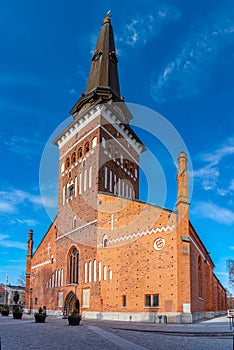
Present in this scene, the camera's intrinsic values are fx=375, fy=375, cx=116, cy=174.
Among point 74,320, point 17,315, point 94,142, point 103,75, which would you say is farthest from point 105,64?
point 74,320

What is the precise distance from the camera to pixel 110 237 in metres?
29.8

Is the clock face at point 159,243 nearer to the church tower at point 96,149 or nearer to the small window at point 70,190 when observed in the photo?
the church tower at point 96,149

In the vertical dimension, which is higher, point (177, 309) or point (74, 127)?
point (74, 127)

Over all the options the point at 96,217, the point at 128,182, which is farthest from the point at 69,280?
the point at 128,182

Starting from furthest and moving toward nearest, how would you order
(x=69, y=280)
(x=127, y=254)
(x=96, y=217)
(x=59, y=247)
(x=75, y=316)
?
1. (x=59, y=247)
2. (x=69, y=280)
3. (x=96, y=217)
4. (x=127, y=254)
5. (x=75, y=316)

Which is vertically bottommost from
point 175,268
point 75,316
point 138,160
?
point 75,316

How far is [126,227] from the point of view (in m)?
28.7

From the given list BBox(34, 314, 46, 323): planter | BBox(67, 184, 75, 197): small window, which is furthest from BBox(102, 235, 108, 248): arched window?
BBox(67, 184, 75, 197): small window

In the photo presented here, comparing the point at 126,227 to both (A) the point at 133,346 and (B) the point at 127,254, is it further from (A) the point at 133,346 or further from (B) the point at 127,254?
(A) the point at 133,346

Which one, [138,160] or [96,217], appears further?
[138,160]

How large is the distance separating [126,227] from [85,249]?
542 cm

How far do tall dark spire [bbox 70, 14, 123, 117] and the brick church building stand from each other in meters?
0.11

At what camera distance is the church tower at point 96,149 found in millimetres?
34469

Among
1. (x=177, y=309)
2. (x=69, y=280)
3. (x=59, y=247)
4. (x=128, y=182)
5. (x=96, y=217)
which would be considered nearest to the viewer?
(x=177, y=309)
